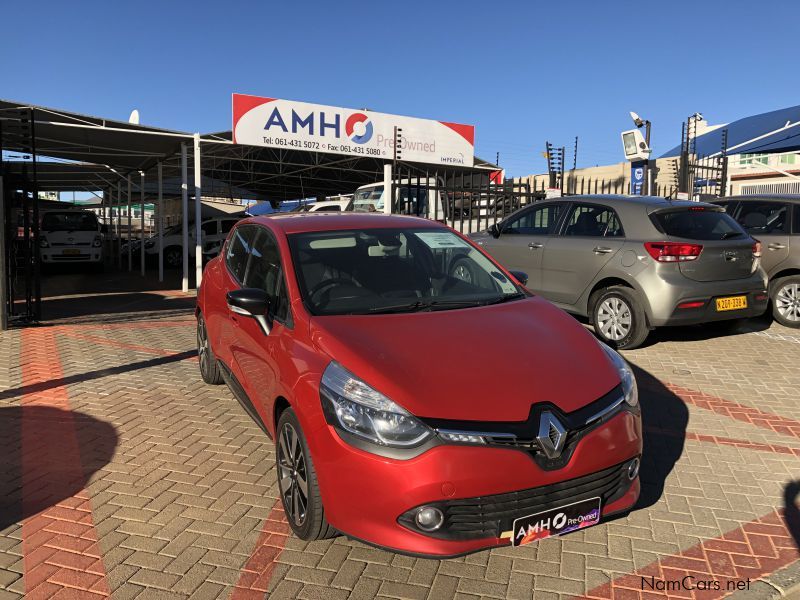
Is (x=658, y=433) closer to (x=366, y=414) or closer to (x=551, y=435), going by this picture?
(x=551, y=435)

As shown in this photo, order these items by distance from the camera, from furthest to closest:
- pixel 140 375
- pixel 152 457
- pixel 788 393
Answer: pixel 140 375
pixel 788 393
pixel 152 457

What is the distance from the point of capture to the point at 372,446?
2.53m

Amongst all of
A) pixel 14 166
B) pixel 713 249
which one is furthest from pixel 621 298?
pixel 14 166

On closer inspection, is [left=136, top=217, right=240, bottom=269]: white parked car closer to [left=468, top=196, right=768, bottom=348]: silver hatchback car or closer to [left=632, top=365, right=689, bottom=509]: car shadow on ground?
[left=468, top=196, right=768, bottom=348]: silver hatchback car

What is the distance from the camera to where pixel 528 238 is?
26.3 ft

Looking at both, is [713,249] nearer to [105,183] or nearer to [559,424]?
[559,424]

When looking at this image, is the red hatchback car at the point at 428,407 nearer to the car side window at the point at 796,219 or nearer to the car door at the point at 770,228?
the car door at the point at 770,228

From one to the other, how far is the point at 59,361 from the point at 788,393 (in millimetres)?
7339

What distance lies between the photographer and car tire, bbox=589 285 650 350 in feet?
21.9

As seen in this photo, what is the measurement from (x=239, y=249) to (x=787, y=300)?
23.9 ft

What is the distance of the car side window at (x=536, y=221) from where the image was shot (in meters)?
7.82

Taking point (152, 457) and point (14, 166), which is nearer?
point (152, 457)

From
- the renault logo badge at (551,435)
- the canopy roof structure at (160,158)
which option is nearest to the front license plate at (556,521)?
the renault logo badge at (551,435)

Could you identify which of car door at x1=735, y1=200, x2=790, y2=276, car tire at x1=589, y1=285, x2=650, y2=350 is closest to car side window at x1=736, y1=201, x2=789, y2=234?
car door at x1=735, y1=200, x2=790, y2=276
